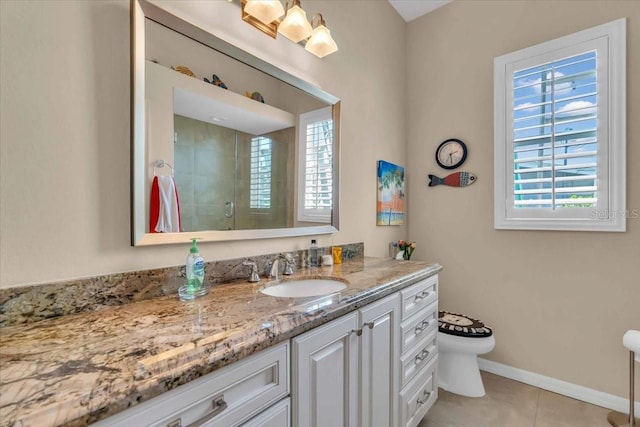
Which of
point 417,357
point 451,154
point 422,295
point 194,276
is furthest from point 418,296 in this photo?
point 451,154

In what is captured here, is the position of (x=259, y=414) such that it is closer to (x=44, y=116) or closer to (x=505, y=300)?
(x=44, y=116)

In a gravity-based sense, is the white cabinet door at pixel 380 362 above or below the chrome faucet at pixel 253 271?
below

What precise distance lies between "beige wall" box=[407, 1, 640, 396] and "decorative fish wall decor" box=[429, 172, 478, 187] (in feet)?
0.15

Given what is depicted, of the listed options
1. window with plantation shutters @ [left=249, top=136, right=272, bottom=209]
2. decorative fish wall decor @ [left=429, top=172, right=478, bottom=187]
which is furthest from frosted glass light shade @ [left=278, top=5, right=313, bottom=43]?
decorative fish wall decor @ [left=429, top=172, right=478, bottom=187]

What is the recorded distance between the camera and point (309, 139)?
5.72ft

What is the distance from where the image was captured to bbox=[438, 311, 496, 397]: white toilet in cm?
191

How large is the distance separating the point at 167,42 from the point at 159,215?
0.65m

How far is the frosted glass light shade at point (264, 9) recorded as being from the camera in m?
1.29

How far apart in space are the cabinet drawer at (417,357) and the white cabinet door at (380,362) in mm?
72

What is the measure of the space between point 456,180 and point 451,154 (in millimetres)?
225

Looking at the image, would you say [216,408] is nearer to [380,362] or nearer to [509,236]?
[380,362]

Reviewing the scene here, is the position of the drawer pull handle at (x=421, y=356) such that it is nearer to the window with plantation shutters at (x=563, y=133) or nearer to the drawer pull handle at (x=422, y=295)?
the drawer pull handle at (x=422, y=295)

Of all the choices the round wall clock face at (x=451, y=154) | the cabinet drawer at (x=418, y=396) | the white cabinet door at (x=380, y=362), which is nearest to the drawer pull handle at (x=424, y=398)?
the cabinet drawer at (x=418, y=396)

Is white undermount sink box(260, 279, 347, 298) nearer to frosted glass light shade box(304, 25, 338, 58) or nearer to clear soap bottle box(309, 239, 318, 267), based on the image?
clear soap bottle box(309, 239, 318, 267)
